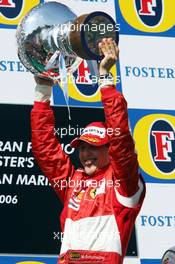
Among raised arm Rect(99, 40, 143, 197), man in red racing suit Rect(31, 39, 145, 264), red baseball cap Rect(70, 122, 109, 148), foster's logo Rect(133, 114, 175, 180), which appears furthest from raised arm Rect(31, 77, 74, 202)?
foster's logo Rect(133, 114, 175, 180)

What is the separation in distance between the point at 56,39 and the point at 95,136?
0.46 metres

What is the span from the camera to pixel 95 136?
405 centimetres

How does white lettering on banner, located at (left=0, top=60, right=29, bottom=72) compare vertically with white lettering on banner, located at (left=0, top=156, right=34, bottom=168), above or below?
above

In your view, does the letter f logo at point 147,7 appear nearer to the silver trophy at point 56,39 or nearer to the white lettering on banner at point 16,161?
the white lettering on banner at point 16,161

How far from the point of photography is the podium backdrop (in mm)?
4809

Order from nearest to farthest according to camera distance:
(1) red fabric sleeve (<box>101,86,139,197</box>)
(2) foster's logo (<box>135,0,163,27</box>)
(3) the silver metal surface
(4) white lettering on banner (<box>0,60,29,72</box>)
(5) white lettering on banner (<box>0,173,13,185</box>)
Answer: (1) red fabric sleeve (<box>101,86,139,197</box>) < (3) the silver metal surface < (5) white lettering on banner (<box>0,173,13,185</box>) < (4) white lettering on banner (<box>0,60,29,72</box>) < (2) foster's logo (<box>135,0,163,27</box>)

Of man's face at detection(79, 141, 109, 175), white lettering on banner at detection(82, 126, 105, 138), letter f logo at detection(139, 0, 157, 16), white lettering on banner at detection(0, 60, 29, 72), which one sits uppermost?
letter f logo at detection(139, 0, 157, 16)

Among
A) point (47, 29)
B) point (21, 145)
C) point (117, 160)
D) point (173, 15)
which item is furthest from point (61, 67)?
point (173, 15)

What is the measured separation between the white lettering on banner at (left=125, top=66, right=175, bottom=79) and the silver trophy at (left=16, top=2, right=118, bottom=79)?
3.61 feet

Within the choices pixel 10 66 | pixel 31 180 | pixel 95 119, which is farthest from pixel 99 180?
pixel 10 66

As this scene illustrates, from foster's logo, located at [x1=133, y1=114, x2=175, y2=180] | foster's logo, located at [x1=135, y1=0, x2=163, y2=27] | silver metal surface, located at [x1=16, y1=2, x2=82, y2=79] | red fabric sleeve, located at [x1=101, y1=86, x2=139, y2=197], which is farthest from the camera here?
foster's logo, located at [x1=135, y1=0, x2=163, y2=27]

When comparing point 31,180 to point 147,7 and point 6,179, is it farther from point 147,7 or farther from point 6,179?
point 147,7

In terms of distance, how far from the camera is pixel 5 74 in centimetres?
491

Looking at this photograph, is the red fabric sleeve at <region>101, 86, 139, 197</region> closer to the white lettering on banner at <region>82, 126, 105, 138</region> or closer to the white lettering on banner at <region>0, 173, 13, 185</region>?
the white lettering on banner at <region>82, 126, 105, 138</region>
